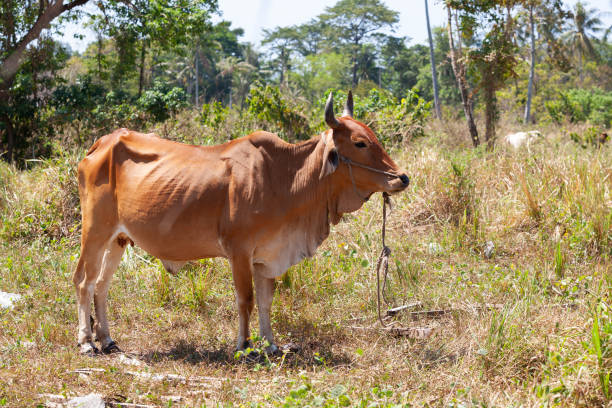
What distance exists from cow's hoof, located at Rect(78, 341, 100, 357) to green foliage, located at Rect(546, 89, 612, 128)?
2355 centimetres

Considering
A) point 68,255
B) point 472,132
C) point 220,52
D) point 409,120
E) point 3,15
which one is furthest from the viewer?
point 220,52

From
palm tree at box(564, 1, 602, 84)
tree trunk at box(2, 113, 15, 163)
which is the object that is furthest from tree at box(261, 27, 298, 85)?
tree trunk at box(2, 113, 15, 163)

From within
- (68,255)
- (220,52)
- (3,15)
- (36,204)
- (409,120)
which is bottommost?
(68,255)

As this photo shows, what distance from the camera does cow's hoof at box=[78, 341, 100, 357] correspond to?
14.5ft

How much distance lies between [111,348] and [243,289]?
1297 mm

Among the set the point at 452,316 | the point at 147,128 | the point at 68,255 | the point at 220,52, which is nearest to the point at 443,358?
the point at 452,316

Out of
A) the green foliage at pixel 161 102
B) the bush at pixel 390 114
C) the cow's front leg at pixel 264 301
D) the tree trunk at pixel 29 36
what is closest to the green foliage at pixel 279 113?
the bush at pixel 390 114

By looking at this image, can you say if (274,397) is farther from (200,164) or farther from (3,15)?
(3,15)

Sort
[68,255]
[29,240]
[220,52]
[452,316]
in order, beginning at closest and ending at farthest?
1. [452,316]
2. [68,255]
3. [29,240]
4. [220,52]

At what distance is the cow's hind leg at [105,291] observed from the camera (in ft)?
15.1

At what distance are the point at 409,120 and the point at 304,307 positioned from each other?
610 centimetres

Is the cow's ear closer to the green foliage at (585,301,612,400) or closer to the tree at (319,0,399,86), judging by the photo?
the green foliage at (585,301,612,400)

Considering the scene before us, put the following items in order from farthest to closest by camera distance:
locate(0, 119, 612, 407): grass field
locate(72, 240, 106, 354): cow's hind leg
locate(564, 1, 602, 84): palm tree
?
locate(564, 1, 602, 84): palm tree → locate(72, 240, 106, 354): cow's hind leg → locate(0, 119, 612, 407): grass field

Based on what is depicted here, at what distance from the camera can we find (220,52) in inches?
2076
